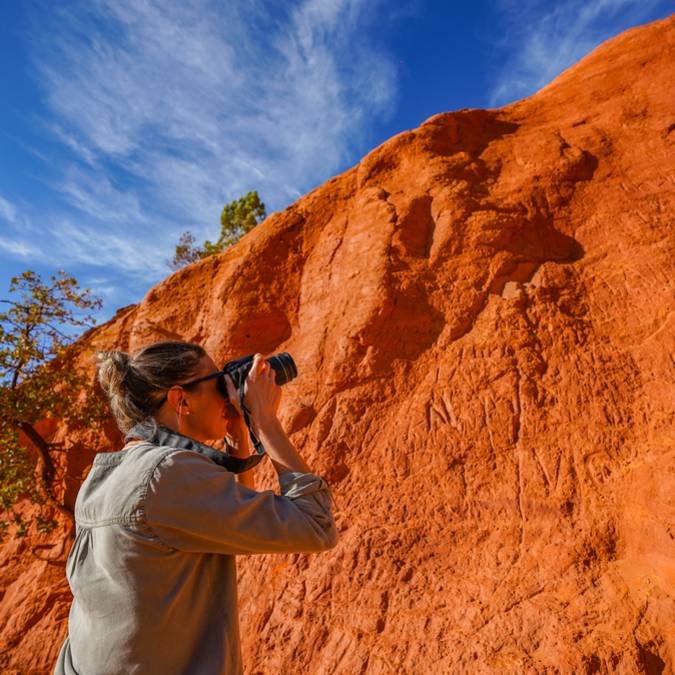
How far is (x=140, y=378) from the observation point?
1.71m

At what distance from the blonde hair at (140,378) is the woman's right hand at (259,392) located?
17 centimetres

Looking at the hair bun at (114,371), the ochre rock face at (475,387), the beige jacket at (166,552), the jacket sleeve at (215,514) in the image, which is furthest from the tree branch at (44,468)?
the jacket sleeve at (215,514)

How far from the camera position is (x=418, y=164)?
820 centimetres

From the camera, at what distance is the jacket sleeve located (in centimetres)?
138

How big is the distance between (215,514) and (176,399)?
1.56ft

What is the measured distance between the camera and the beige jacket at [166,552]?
4.55 feet

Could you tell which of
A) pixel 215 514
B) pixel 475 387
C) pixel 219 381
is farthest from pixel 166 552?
pixel 475 387

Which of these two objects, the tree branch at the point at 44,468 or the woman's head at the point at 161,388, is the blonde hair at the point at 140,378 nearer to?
the woman's head at the point at 161,388

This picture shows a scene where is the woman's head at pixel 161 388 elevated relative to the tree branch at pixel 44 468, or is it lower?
lower

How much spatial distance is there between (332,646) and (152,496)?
12.3 ft

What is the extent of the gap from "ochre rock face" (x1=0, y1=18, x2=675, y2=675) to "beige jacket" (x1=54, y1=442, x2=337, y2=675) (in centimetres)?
300

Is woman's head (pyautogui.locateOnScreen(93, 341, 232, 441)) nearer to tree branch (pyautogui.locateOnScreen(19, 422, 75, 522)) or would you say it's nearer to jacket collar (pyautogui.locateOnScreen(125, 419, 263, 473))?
jacket collar (pyautogui.locateOnScreen(125, 419, 263, 473))

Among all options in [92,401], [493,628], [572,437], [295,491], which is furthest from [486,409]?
[92,401]

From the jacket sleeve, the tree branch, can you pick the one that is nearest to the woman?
the jacket sleeve
